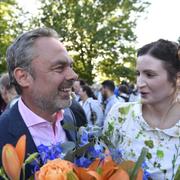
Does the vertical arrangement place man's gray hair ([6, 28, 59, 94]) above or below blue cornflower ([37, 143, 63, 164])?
above

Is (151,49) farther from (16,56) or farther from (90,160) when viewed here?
(90,160)

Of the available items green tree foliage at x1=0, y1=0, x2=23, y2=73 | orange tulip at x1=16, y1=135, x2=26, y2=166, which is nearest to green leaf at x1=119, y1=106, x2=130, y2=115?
orange tulip at x1=16, y1=135, x2=26, y2=166

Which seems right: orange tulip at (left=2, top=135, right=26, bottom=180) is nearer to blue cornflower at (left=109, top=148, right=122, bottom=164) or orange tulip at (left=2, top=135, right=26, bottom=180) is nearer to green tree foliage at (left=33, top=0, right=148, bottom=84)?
blue cornflower at (left=109, top=148, right=122, bottom=164)

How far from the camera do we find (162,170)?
6.81 feet

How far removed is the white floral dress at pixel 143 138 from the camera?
6.88 ft

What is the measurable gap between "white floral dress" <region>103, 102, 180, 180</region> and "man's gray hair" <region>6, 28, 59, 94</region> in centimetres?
51

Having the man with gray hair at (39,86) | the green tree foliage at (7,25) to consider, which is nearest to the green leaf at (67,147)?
the man with gray hair at (39,86)

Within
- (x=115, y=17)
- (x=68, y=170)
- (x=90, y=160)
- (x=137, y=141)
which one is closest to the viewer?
(x=68, y=170)

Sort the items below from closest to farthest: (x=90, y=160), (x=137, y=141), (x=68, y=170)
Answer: (x=68, y=170)
(x=90, y=160)
(x=137, y=141)

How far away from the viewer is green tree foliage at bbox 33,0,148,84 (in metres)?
27.9

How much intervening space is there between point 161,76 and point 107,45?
87.7 ft

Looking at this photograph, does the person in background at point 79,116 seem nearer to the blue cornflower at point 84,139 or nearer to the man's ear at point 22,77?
the man's ear at point 22,77

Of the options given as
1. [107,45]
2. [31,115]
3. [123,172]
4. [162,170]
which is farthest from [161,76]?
[107,45]

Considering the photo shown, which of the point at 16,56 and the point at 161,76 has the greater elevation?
the point at 16,56
